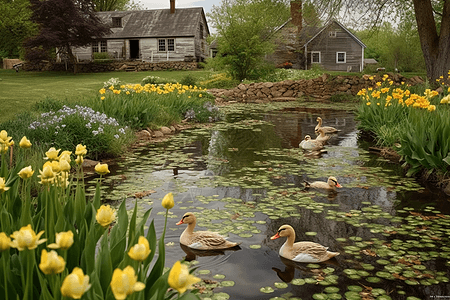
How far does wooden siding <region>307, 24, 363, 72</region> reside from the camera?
46000 millimetres

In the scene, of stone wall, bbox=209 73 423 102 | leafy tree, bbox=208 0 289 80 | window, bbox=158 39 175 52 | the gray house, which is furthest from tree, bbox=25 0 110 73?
stone wall, bbox=209 73 423 102

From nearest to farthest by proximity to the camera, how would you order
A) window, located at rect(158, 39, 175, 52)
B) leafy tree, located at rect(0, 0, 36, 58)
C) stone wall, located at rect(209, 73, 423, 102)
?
stone wall, located at rect(209, 73, 423, 102) → window, located at rect(158, 39, 175, 52) → leafy tree, located at rect(0, 0, 36, 58)

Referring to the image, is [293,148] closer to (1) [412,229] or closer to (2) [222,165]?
(2) [222,165]

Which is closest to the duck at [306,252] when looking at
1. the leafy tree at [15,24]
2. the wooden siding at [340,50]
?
the wooden siding at [340,50]

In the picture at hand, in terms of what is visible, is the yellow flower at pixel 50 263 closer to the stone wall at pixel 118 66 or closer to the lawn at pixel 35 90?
the lawn at pixel 35 90

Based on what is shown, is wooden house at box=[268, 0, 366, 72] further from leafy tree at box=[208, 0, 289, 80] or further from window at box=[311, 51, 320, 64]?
leafy tree at box=[208, 0, 289, 80]

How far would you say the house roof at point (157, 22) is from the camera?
1769 inches

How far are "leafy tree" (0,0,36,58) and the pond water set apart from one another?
45.1 meters

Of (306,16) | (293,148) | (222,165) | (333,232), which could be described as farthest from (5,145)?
(306,16)

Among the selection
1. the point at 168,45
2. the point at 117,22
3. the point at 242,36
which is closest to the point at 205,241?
the point at 242,36

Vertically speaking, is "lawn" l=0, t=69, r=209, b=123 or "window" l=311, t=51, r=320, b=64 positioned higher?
"window" l=311, t=51, r=320, b=64

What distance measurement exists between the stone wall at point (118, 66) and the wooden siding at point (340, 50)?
47.1 ft

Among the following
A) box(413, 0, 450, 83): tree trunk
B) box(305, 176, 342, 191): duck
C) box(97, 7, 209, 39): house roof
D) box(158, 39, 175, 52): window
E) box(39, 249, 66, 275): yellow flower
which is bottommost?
box(305, 176, 342, 191): duck

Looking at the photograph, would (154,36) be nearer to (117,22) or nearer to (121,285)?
(117,22)
